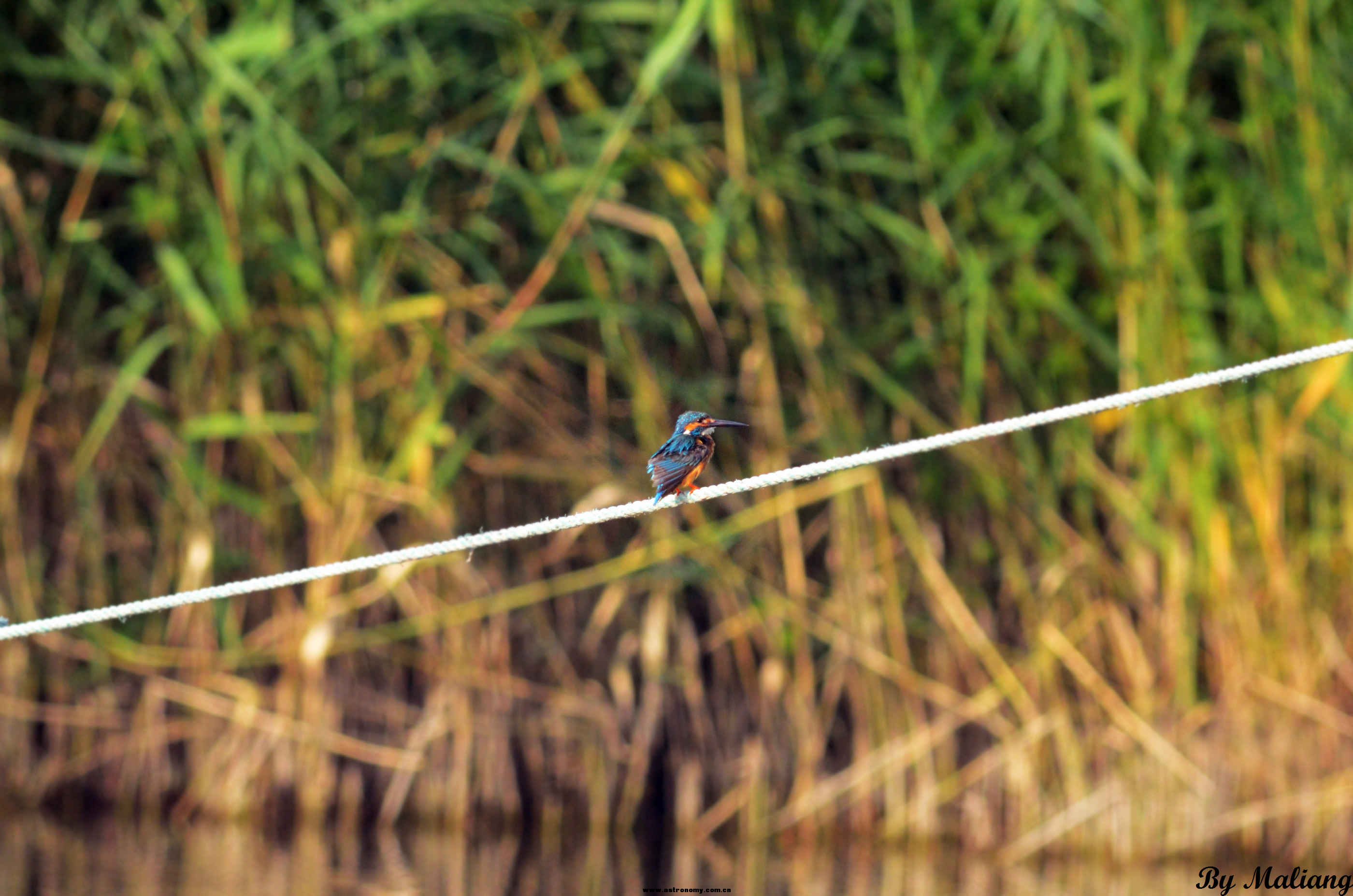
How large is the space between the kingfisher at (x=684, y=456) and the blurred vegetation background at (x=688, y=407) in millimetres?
1378

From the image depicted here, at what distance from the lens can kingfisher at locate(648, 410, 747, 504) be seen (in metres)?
2.08

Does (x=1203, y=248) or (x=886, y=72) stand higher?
(x=886, y=72)

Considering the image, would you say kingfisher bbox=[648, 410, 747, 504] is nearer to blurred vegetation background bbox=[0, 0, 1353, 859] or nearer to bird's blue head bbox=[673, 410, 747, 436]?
bird's blue head bbox=[673, 410, 747, 436]

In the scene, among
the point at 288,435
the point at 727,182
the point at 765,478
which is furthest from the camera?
the point at 288,435

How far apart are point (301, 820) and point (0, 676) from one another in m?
0.72

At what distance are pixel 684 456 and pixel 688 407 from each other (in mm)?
1649

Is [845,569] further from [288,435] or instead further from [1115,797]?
[288,435]

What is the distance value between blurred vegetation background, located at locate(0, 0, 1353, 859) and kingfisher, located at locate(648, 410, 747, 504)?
1.38m

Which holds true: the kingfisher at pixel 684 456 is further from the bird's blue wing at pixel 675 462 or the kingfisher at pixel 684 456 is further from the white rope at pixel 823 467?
the white rope at pixel 823 467

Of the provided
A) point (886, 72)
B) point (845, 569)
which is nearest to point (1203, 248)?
point (886, 72)

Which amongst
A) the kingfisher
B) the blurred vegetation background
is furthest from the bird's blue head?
the blurred vegetation background

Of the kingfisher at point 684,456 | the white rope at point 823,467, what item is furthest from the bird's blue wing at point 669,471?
the white rope at point 823,467

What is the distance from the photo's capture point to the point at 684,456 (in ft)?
6.91

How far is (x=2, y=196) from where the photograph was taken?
3762 millimetres
